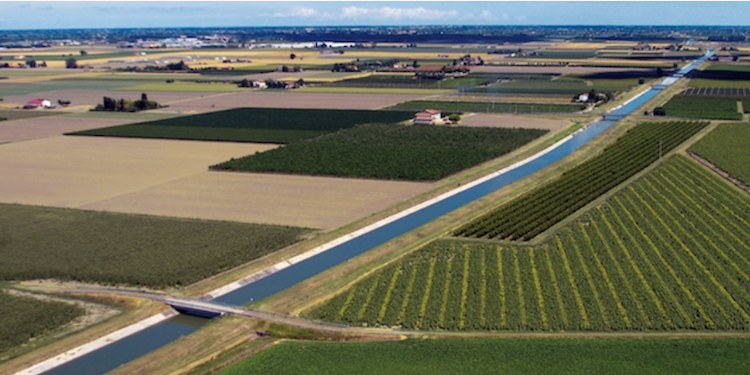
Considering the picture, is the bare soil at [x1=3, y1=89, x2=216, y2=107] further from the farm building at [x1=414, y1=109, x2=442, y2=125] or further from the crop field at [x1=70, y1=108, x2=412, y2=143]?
the farm building at [x1=414, y1=109, x2=442, y2=125]

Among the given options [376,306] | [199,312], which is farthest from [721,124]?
[199,312]

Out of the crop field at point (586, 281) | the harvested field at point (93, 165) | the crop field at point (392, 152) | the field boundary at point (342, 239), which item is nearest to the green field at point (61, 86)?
the harvested field at point (93, 165)

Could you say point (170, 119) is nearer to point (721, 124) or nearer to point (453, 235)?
point (453, 235)

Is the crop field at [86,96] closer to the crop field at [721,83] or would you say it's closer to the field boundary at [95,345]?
the field boundary at [95,345]

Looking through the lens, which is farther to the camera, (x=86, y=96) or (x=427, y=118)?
(x=86, y=96)

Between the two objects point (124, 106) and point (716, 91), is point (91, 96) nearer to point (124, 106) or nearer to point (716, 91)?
point (124, 106)

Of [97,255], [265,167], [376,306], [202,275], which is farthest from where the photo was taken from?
[265,167]

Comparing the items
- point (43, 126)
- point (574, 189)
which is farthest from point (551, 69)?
point (574, 189)
